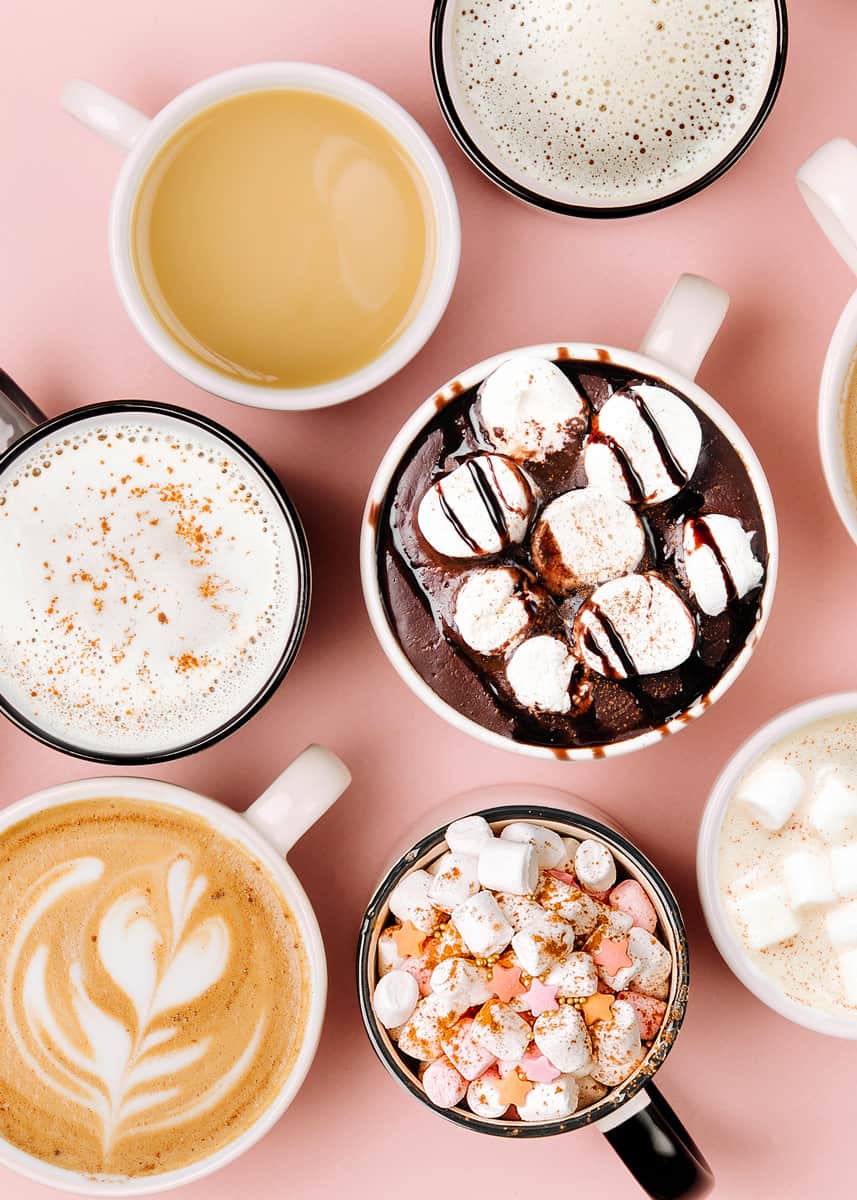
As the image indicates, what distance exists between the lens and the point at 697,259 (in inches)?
63.3

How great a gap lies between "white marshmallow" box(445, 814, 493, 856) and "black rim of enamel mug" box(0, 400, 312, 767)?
31 cm

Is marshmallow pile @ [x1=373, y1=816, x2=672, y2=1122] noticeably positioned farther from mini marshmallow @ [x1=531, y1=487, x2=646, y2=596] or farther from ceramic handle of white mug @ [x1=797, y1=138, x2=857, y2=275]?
ceramic handle of white mug @ [x1=797, y1=138, x2=857, y2=275]

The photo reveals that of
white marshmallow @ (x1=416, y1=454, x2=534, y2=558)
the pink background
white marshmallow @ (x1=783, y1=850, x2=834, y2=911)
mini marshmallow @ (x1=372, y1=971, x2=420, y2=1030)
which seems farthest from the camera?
the pink background

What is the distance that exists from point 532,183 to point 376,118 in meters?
0.25

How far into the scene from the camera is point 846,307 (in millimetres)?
1435

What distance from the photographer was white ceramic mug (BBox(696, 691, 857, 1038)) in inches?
57.2

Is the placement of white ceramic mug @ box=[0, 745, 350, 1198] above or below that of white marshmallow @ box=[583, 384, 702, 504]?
below

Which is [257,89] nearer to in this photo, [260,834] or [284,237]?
[284,237]

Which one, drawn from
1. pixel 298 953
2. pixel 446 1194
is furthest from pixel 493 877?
pixel 446 1194

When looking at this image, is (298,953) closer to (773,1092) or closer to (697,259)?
(773,1092)

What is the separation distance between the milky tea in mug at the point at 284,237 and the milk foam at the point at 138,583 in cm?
19

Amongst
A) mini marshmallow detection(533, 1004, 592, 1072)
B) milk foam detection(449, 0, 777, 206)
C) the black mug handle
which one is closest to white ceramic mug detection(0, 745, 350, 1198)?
mini marshmallow detection(533, 1004, 592, 1072)

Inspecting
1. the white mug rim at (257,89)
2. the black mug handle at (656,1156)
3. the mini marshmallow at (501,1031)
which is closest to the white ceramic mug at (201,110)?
the white mug rim at (257,89)

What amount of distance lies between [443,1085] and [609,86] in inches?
56.3
